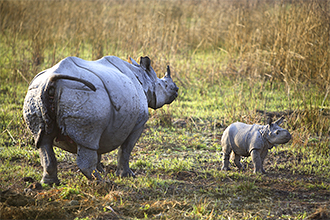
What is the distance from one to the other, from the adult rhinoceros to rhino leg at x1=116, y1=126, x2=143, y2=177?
255mm

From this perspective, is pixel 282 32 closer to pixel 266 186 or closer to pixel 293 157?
pixel 293 157

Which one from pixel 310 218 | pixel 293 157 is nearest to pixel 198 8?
pixel 293 157

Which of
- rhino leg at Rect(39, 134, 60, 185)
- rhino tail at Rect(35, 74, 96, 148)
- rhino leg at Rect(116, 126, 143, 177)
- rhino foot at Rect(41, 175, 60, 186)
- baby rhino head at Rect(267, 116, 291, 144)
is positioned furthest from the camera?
baby rhino head at Rect(267, 116, 291, 144)

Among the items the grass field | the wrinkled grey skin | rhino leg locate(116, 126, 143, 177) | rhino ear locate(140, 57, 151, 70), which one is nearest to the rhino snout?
the wrinkled grey skin

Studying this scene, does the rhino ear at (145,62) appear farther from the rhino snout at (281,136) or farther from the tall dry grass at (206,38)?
the tall dry grass at (206,38)

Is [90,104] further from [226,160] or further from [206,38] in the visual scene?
[206,38]

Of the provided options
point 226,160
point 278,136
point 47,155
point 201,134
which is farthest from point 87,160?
point 201,134

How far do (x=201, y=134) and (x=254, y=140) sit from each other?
6.76 feet

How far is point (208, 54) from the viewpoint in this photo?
485 inches

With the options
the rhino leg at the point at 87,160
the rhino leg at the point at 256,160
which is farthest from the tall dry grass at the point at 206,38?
the rhino leg at the point at 87,160

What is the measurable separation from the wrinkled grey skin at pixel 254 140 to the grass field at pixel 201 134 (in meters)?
0.26

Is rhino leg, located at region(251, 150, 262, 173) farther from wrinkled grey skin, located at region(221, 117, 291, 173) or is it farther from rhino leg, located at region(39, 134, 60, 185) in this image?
rhino leg, located at region(39, 134, 60, 185)

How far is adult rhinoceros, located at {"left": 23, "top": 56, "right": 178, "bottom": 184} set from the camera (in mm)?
3676

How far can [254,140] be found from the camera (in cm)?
518
